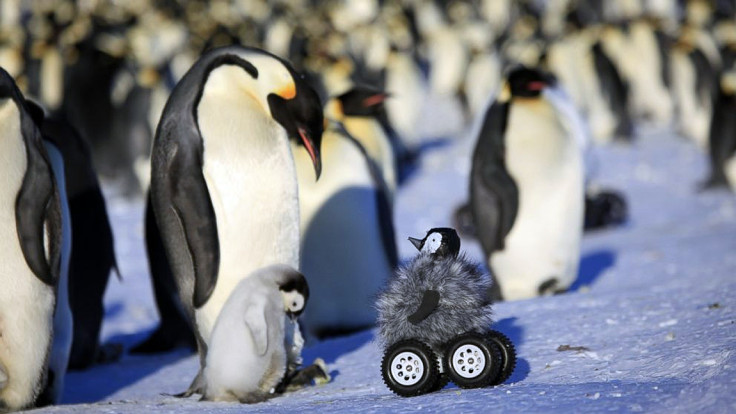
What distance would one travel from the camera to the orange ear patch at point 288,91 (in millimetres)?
4500

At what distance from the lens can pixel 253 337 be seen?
3916mm

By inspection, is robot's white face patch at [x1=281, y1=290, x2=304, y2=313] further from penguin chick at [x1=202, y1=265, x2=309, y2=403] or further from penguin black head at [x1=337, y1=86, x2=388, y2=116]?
penguin black head at [x1=337, y1=86, x2=388, y2=116]

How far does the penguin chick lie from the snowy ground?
95 mm

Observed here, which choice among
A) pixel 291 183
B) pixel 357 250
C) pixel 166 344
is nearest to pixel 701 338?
pixel 291 183

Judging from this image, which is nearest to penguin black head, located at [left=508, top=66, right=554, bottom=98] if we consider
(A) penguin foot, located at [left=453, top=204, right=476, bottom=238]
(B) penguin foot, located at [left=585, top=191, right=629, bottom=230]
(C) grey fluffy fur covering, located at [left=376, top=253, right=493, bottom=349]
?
(C) grey fluffy fur covering, located at [left=376, top=253, right=493, bottom=349]

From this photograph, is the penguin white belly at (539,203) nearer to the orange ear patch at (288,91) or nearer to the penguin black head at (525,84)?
the penguin black head at (525,84)

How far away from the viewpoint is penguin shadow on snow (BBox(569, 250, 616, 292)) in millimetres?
7246

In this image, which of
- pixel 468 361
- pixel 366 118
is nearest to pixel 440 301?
pixel 468 361

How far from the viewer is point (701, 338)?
12.7 feet

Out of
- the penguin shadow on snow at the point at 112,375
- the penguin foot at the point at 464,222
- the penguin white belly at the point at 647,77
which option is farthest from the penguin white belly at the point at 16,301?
the penguin white belly at the point at 647,77

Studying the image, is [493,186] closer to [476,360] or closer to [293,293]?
[293,293]

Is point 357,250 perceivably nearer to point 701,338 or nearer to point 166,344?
point 166,344

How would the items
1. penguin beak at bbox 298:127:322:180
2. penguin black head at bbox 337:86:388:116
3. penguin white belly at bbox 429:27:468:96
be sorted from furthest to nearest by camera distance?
penguin white belly at bbox 429:27:468:96, penguin black head at bbox 337:86:388:116, penguin beak at bbox 298:127:322:180

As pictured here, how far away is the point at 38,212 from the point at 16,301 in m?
0.34
